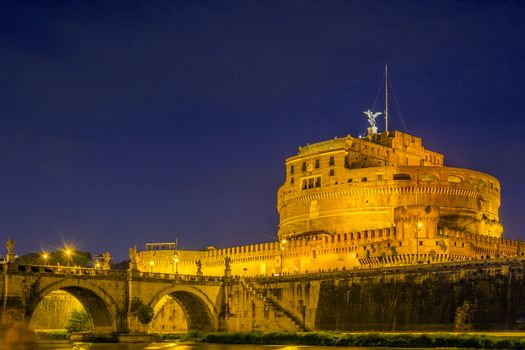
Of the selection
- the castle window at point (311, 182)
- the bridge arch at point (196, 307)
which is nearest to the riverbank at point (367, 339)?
the bridge arch at point (196, 307)

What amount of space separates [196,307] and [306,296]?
11.2m

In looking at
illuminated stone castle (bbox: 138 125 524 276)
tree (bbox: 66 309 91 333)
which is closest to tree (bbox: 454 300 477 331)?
illuminated stone castle (bbox: 138 125 524 276)

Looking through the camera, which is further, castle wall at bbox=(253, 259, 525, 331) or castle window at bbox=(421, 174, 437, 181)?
castle window at bbox=(421, 174, 437, 181)

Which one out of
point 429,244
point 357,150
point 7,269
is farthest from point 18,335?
point 357,150

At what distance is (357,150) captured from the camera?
95312 mm

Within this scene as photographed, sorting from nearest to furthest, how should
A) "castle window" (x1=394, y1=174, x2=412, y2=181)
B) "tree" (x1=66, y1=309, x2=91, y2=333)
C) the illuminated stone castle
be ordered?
1. the illuminated stone castle
2. "tree" (x1=66, y1=309, x2=91, y2=333)
3. "castle window" (x1=394, y1=174, x2=412, y2=181)

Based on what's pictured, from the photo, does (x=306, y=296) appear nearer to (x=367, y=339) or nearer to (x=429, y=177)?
(x=367, y=339)

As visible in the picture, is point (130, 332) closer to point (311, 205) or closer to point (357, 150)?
point (311, 205)

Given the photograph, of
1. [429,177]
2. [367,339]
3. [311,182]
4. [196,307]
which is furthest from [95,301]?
[429,177]

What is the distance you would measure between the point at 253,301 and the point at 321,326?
25.9ft

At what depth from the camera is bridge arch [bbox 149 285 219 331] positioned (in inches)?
2756

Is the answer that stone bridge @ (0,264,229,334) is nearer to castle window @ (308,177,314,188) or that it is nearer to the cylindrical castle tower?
the cylindrical castle tower

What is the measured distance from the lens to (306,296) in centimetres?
6862

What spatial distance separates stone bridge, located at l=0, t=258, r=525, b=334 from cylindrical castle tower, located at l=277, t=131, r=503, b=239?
20.2 meters
